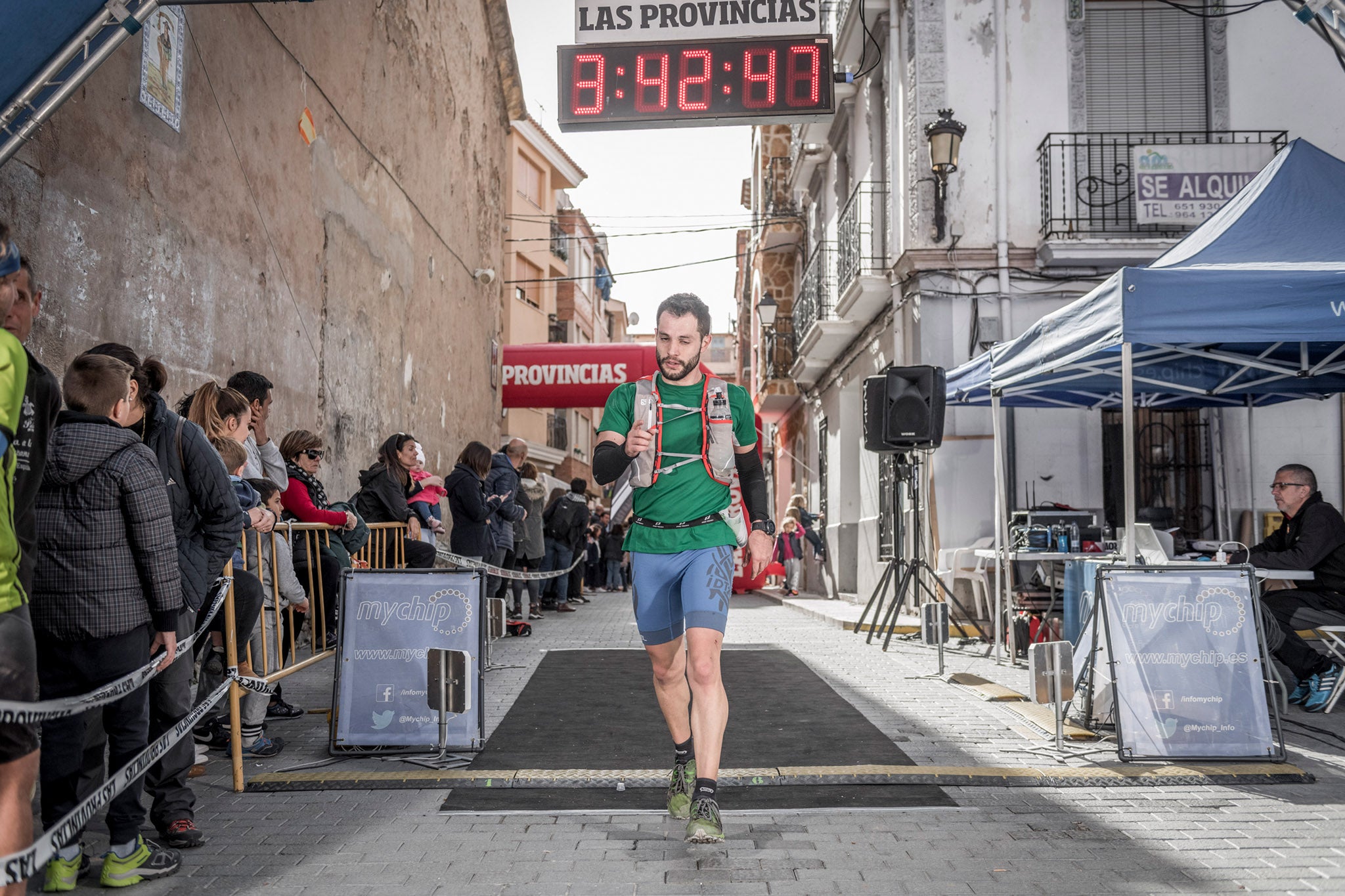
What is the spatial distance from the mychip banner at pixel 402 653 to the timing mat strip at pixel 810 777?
1.07 feet

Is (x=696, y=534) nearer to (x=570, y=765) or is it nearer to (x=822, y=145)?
(x=570, y=765)

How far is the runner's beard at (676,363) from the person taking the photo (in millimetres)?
4461

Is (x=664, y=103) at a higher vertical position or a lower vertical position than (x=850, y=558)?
higher

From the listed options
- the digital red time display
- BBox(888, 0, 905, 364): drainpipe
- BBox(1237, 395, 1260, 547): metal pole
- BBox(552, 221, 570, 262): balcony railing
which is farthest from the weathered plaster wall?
BBox(552, 221, 570, 262): balcony railing

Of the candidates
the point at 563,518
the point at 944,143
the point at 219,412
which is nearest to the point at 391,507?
the point at 219,412

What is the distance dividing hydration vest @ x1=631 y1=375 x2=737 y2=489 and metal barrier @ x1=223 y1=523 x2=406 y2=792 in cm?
200

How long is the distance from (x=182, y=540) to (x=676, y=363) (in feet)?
6.67

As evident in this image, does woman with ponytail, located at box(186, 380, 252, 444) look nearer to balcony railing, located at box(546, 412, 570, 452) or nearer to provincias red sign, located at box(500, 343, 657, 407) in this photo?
provincias red sign, located at box(500, 343, 657, 407)

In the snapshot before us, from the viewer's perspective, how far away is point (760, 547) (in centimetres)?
434

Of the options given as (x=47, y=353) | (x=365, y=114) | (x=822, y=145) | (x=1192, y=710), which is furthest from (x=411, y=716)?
(x=822, y=145)

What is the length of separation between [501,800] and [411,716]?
3.22 feet

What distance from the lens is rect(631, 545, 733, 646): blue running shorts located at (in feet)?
14.0

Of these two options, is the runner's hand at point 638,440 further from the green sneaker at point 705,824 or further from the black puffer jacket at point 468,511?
the black puffer jacket at point 468,511

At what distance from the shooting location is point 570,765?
541cm
